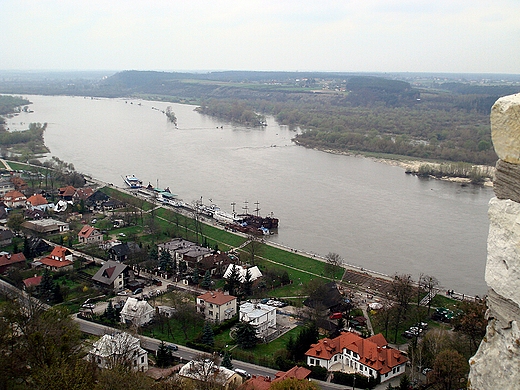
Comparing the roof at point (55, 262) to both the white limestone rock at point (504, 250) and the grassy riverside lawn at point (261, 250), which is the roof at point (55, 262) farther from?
the white limestone rock at point (504, 250)

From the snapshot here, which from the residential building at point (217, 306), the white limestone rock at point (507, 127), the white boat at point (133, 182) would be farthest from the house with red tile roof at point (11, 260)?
the white limestone rock at point (507, 127)

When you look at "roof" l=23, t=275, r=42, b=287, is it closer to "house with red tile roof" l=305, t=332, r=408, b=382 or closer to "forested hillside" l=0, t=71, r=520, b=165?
"house with red tile roof" l=305, t=332, r=408, b=382

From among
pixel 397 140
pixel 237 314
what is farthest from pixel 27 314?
pixel 397 140

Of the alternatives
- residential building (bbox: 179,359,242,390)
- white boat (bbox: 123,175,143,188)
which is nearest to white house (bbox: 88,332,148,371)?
residential building (bbox: 179,359,242,390)

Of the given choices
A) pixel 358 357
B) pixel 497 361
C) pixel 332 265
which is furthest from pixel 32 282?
pixel 497 361

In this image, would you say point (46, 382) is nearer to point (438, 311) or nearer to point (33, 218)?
point (438, 311)

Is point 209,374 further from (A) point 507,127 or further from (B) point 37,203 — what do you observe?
(B) point 37,203
